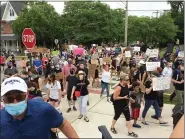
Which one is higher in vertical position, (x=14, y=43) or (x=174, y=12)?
(x=174, y=12)

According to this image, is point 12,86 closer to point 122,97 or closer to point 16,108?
point 16,108

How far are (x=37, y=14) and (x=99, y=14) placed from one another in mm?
10331

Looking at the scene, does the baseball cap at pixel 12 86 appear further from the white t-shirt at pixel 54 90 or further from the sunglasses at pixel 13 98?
the white t-shirt at pixel 54 90

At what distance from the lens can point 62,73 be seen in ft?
37.7

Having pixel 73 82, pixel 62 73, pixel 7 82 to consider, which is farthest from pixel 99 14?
pixel 7 82

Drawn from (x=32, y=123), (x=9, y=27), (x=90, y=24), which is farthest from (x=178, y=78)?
(x=9, y=27)

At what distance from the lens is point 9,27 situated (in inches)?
2003

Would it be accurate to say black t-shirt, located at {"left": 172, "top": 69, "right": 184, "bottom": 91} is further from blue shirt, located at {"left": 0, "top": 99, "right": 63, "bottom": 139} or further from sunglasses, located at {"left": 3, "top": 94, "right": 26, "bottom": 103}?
sunglasses, located at {"left": 3, "top": 94, "right": 26, "bottom": 103}

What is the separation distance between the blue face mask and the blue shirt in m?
0.06

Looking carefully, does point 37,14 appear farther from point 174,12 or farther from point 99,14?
point 174,12

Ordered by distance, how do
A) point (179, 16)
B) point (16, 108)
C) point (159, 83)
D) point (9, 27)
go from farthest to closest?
point (9, 27) → point (179, 16) → point (159, 83) → point (16, 108)

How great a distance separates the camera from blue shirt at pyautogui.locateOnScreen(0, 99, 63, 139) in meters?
2.40

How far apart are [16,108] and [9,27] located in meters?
51.1

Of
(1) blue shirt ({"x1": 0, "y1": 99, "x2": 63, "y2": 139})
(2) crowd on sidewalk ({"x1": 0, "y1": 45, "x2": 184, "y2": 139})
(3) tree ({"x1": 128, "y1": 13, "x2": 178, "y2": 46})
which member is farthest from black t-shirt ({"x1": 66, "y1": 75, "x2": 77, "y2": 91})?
(3) tree ({"x1": 128, "y1": 13, "x2": 178, "y2": 46})
